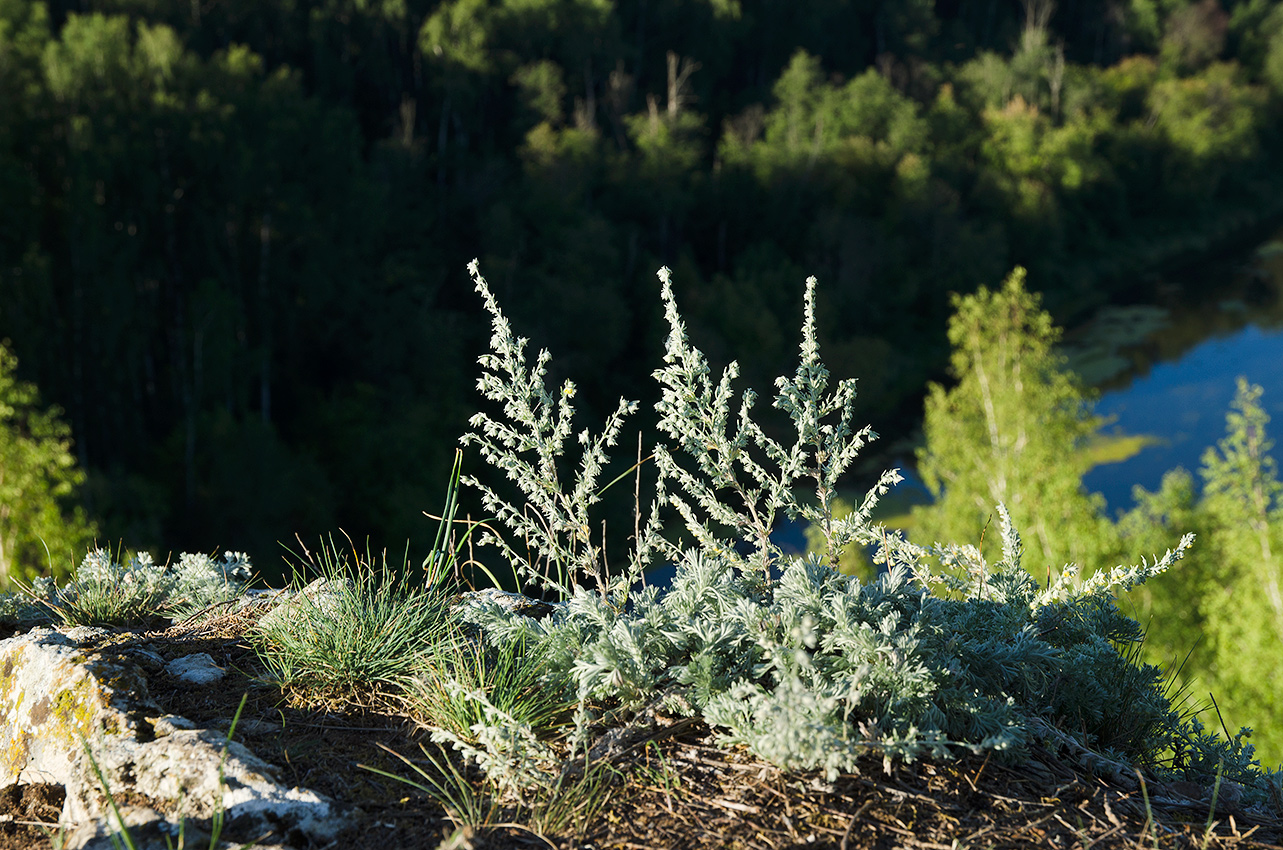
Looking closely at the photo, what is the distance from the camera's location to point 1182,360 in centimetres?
3353

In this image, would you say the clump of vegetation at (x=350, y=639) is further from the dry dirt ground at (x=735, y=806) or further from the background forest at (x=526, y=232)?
the background forest at (x=526, y=232)

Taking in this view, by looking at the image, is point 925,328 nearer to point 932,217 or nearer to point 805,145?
point 932,217

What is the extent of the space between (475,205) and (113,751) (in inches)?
1245

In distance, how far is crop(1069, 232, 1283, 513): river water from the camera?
26.8 meters

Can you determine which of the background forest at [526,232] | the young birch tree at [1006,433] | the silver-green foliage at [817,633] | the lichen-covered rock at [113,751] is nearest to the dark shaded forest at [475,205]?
the background forest at [526,232]

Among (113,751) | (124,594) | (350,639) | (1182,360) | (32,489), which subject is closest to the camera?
(113,751)

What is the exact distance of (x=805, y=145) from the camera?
4153 centimetres

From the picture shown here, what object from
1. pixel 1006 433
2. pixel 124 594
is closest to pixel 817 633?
pixel 124 594

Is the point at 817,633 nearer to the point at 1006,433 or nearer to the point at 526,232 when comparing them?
the point at 1006,433

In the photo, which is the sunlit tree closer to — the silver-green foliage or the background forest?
the background forest

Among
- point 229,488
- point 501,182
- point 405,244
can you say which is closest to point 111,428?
point 229,488

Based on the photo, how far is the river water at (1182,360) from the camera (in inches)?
1055

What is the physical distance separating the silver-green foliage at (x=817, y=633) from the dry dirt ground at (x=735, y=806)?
0.34 feet

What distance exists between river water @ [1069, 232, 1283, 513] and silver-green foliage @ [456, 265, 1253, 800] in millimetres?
23914
